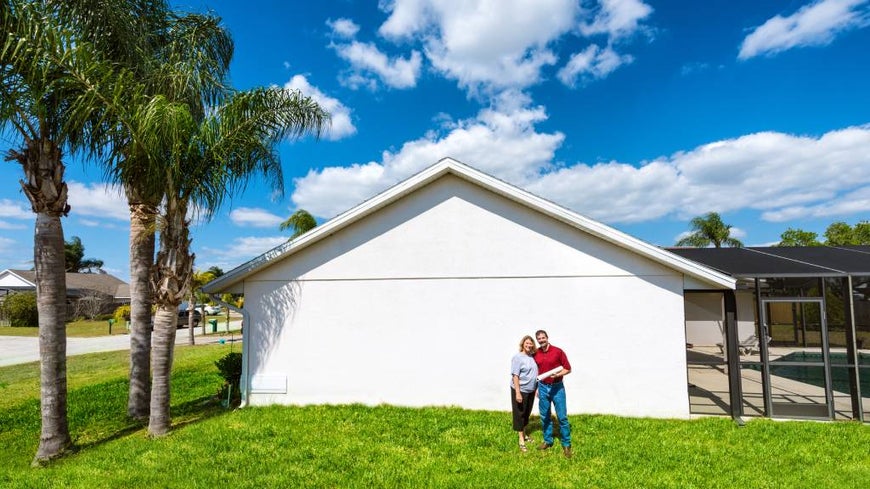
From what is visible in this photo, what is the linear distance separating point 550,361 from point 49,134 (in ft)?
30.5

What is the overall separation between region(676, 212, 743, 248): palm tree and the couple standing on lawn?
36.6 m

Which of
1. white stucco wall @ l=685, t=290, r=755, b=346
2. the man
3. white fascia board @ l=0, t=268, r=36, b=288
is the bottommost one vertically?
the man

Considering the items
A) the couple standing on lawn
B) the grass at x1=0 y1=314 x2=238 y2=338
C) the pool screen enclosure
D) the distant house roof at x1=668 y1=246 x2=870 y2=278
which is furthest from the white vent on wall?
the grass at x1=0 y1=314 x2=238 y2=338

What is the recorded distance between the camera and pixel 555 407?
6.68 m

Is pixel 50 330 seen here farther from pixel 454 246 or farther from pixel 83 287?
pixel 83 287

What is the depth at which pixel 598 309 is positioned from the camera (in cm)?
893

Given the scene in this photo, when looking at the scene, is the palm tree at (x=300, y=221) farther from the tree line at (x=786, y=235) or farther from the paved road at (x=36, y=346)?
the tree line at (x=786, y=235)

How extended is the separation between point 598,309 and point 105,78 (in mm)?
10069

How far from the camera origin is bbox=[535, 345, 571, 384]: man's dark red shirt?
22.6ft

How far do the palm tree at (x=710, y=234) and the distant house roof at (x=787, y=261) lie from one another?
29311mm

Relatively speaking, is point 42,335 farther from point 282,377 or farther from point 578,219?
point 578,219

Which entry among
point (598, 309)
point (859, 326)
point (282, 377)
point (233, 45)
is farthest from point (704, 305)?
point (233, 45)

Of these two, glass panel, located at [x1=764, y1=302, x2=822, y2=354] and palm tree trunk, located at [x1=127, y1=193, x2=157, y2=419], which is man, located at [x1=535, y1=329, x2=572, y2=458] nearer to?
glass panel, located at [x1=764, y1=302, x2=822, y2=354]

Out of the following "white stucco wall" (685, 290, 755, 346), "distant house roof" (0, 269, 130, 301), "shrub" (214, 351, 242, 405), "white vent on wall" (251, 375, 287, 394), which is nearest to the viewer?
Answer: "white vent on wall" (251, 375, 287, 394)
